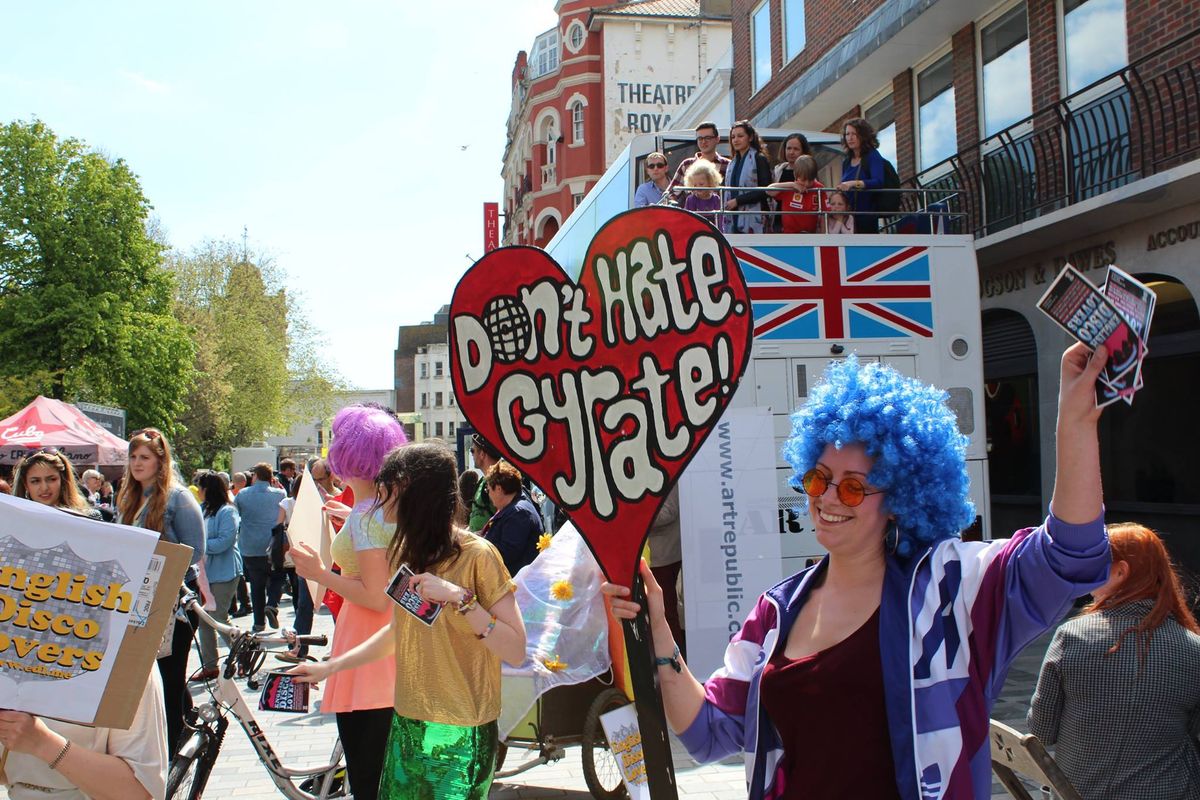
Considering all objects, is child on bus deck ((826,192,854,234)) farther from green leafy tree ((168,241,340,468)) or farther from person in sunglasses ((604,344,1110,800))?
green leafy tree ((168,241,340,468))

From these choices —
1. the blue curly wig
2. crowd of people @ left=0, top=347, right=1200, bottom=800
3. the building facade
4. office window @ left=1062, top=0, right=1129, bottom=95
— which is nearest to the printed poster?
crowd of people @ left=0, top=347, right=1200, bottom=800

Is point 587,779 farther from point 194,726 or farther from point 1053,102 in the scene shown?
point 1053,102

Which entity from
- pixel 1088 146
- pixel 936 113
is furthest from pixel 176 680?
pixel 936 113

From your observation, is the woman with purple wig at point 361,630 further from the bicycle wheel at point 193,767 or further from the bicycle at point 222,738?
the bicycle wheel at point 193,767

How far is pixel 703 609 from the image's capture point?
23.1 ft

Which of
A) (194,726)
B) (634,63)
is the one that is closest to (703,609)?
(194,726)

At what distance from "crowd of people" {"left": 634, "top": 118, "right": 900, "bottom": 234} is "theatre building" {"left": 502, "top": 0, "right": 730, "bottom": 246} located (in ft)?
93.5

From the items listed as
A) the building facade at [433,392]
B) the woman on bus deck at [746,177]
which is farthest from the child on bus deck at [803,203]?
the building facade at [433,392]

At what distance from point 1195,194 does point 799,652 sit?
9.80m

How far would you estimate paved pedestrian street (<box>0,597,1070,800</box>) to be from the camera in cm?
582

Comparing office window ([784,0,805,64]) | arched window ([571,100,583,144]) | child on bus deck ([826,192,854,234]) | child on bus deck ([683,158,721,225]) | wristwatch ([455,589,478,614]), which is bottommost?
wristwatch ([455,589,478,614])

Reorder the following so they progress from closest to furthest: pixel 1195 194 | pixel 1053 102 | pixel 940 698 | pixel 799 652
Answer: pixel 940 698 < pixel 799 652 < pixel 1195 194 < pixel 1053 102

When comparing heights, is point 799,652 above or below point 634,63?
below

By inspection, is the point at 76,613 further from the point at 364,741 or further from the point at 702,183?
the point at 702,183
